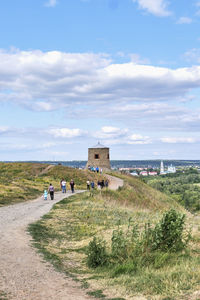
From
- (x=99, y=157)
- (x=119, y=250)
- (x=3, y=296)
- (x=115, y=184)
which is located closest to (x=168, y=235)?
(x=119, y=250)

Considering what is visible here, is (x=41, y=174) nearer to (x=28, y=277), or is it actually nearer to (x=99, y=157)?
(x=99, y=157)

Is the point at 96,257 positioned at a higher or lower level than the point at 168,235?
lower

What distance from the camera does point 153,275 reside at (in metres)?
7.14

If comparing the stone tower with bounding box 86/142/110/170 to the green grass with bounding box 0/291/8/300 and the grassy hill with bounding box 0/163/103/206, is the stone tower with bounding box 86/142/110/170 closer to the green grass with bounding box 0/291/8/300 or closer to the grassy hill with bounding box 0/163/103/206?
the grassy hill with bounding box 0/163/103/206

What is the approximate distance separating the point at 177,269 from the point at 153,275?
0.62 metres

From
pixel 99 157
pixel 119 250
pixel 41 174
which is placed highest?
pixel 99 157

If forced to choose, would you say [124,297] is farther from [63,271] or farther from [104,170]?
[104,170]

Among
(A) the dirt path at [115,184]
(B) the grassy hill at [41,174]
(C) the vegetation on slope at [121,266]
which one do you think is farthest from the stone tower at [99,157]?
(C) the vegetation on slope at [121,266]

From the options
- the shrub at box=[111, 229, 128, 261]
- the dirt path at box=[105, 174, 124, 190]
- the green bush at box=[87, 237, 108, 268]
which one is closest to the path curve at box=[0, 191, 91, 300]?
the green bush at box=[87, 237, 108, 268]

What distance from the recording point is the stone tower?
57625 millimetres

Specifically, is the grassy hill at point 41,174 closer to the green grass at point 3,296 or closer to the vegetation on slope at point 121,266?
the vegetation on slope at point 121,266

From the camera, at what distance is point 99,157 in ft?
189

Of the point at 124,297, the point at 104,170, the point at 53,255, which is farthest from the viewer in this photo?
the point at 104,170

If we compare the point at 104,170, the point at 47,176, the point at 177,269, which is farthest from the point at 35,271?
the point at 104,170
